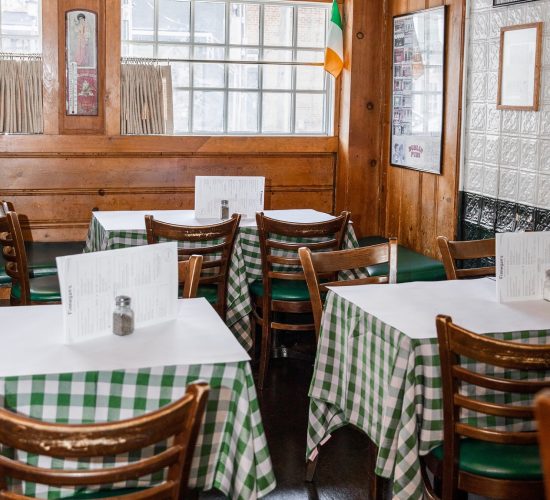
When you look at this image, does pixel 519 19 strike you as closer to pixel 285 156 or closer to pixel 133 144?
pixel 285 156

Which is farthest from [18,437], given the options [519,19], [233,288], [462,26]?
[462,26]

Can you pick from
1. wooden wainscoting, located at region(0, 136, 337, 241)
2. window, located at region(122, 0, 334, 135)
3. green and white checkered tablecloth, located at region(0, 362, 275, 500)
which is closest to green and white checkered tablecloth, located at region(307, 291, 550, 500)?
green and white checkered tablecloth, located at region(0, 362, 275, 500)

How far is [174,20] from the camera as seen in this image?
20.7 feet

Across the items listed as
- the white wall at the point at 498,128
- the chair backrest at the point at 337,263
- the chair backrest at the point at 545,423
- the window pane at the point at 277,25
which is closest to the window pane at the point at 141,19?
the window pane at the point at 277,25

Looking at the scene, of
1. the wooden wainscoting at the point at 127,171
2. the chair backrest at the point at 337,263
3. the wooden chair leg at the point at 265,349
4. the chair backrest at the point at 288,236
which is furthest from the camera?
the wooden wainscoting at the point at 127,171

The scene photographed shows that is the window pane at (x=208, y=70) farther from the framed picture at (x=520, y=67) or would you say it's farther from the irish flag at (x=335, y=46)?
the framed picture at (x=520, y=67)

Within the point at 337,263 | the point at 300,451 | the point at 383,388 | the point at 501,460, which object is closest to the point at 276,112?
the point at 337,263

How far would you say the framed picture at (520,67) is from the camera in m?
4.64

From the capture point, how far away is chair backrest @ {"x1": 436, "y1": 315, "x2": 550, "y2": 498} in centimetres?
217

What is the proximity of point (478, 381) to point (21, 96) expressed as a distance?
15.0ft

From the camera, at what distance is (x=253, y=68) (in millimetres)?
6570

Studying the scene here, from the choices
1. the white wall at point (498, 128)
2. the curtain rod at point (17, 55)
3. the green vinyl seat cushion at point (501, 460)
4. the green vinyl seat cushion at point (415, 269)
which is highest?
the curtain rod at point (17, 55)

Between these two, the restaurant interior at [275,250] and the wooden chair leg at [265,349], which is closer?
the restaurant interior at [275,250]

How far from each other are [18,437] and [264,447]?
0.79 meters
